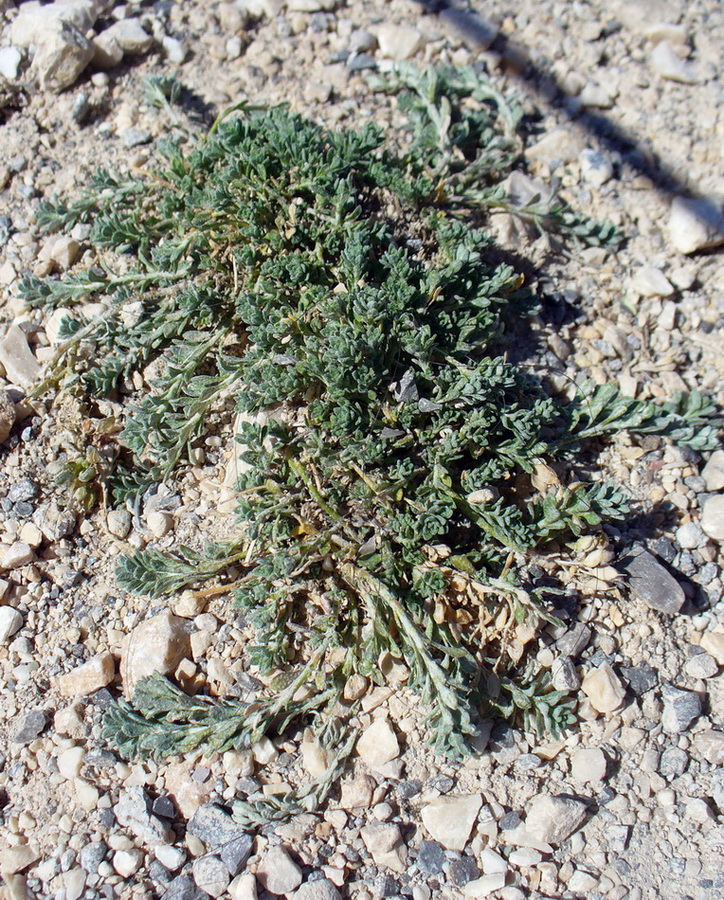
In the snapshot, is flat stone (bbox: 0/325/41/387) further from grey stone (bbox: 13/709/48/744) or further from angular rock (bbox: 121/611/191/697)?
grey stone (bbox: 13/709/48/744)

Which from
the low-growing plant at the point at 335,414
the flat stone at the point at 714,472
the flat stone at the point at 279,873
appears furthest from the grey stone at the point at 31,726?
the flat stone at the point at 714,472

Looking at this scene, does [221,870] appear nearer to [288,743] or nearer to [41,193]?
[288,743]

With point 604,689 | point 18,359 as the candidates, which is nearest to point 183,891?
point 604,689

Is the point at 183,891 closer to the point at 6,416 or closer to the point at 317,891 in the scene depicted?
the point at 317,891

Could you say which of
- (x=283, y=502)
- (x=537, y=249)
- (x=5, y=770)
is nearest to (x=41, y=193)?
(x=283, y=502)

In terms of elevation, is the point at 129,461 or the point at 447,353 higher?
the point at 447,353
